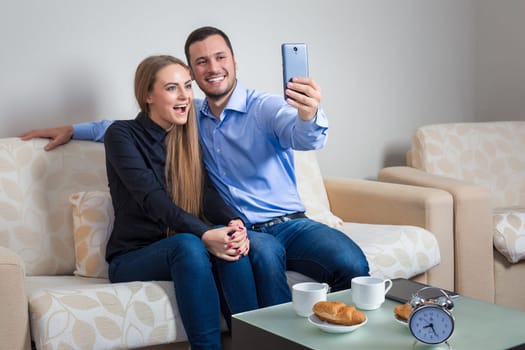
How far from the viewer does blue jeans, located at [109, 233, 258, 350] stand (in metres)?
2.09

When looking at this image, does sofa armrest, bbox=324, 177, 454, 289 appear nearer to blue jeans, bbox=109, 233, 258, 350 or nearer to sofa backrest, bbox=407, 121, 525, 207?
sofa backrest, bbox=407, 121, 525, 207

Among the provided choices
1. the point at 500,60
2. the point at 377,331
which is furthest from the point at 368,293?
the point at 500,60

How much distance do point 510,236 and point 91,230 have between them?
1510 mm

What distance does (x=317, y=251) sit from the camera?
2.34 meters

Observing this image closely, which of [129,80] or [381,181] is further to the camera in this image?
[381,181]

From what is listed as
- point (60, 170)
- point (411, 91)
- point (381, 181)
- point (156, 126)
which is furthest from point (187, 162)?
point (411, 91)

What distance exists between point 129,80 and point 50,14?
381 millimetres

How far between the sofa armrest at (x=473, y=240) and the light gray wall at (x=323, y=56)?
0.90 m

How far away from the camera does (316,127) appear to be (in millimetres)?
2258

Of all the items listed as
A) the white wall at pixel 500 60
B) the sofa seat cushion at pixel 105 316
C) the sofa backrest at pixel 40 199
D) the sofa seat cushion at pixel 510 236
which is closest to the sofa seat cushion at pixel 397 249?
the sofa seat cushion at pixel 510 236

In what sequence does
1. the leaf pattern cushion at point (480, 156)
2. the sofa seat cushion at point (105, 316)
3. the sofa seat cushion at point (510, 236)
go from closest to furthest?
the sofa seat cushion at point (105, 316)
the sofa seat cushion at point (510, 236)
the leaf pattern cushion at point (480, 156)

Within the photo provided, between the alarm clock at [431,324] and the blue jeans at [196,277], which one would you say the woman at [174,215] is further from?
the alarm clock at [431,324]

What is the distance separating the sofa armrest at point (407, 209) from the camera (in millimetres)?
2793

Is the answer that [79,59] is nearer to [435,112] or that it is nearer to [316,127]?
[316,127]
